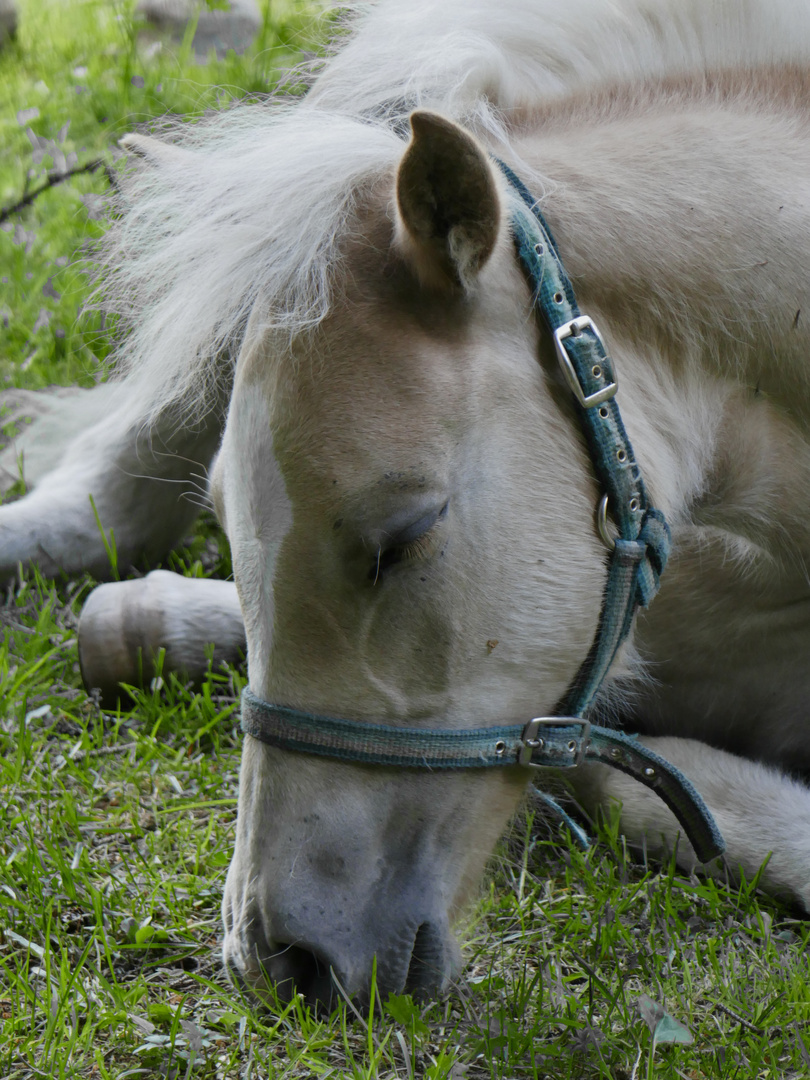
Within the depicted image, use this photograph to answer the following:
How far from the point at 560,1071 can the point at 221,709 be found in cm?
137

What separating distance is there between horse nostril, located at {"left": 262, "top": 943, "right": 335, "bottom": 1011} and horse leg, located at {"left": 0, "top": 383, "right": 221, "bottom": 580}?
5.82 ft

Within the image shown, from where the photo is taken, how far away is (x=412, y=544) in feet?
5.54

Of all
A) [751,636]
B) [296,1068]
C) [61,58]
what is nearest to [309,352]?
[296,1068]

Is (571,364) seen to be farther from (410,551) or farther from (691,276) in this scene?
(410,551)

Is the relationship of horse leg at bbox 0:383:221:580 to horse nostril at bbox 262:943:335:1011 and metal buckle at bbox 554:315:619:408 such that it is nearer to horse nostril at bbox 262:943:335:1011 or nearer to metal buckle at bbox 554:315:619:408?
metal buckle at bbox 554:315:619:408

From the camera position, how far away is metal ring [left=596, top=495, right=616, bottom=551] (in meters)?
1.82

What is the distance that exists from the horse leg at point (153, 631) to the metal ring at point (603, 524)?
126 centimetres

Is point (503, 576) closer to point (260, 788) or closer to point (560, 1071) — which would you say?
point (260, 788)

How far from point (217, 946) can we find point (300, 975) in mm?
335

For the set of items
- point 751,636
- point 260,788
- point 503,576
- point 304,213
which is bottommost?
point 751,636

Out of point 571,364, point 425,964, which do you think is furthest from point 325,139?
point 425,964

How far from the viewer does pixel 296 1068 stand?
169 cm

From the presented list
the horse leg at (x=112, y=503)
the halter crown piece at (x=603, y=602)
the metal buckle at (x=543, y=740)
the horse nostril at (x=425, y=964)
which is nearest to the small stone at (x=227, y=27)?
the horse leg at (x=112, y=503)

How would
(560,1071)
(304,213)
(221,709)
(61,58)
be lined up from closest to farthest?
(560,1071) < (304,213) < (221,709) < (61,58)
